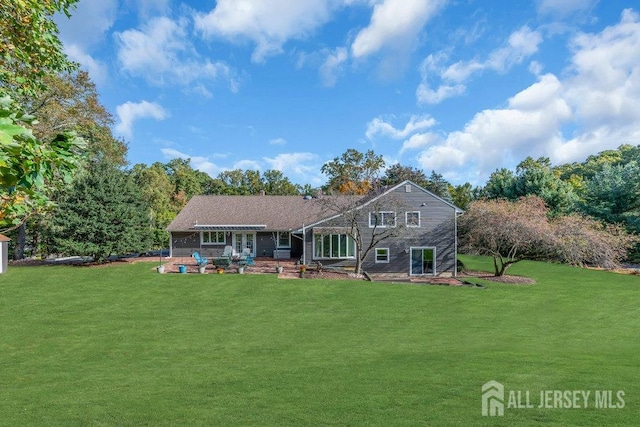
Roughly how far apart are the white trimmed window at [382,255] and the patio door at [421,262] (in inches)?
73.3

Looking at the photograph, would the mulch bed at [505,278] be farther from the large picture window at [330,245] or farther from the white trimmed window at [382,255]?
the large picture window at [330,245]

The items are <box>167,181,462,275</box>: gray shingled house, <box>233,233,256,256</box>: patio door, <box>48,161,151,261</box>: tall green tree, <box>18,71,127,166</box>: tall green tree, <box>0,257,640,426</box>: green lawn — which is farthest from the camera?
<box>233,233,256,256</box>: patio door

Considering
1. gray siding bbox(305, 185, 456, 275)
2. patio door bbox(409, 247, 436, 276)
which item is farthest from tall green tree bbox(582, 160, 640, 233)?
patio door bbox(409, 247, 436, 276)

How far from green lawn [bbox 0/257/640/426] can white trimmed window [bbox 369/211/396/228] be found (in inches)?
253

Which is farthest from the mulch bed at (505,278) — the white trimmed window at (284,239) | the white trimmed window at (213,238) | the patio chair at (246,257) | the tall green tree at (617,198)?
the white trimmed window at (213,238)

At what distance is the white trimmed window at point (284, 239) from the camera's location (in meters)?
33.8

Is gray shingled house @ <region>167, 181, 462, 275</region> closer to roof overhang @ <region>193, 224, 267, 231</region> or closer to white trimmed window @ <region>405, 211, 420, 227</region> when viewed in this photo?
white trimmed window @ <region>405, 211, 420, 227</region>

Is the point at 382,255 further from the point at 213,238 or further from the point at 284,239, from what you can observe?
the point at 213,238

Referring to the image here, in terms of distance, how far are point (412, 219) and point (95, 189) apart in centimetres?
2332

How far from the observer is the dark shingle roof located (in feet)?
110

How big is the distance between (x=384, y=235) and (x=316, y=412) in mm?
22040

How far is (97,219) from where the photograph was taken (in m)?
27.6

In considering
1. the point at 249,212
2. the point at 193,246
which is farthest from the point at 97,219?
the point at 249,212

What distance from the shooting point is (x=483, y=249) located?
26734 mm
